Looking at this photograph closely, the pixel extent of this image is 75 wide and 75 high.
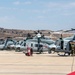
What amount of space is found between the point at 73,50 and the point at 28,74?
861 inches

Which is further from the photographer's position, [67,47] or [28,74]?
[67,47]

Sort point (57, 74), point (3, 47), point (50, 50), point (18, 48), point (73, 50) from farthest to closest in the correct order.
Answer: point (3, 47) < point (18, 48) < point (50, 50) < point (73, 50) < point (57, 74)

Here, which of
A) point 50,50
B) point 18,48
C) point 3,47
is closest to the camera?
point 50,50

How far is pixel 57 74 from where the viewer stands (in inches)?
600

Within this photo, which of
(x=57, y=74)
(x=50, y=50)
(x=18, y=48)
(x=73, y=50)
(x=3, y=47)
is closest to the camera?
(x=57, y=74)

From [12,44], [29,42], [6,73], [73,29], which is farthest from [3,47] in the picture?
[6,73]

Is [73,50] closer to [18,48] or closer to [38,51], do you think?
[38,51]

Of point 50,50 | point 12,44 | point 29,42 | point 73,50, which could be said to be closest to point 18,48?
point 29,42

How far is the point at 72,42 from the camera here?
123 feet

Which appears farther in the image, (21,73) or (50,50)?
(50,50)

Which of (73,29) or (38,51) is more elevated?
(73,29)

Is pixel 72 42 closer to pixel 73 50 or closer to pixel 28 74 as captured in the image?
pixel 73 50

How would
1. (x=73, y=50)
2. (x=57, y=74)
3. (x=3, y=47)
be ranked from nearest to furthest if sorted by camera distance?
(x=57, y=74) < (x=73, y=50) < (x=3, y=47)

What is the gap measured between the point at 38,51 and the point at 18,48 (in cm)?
634
